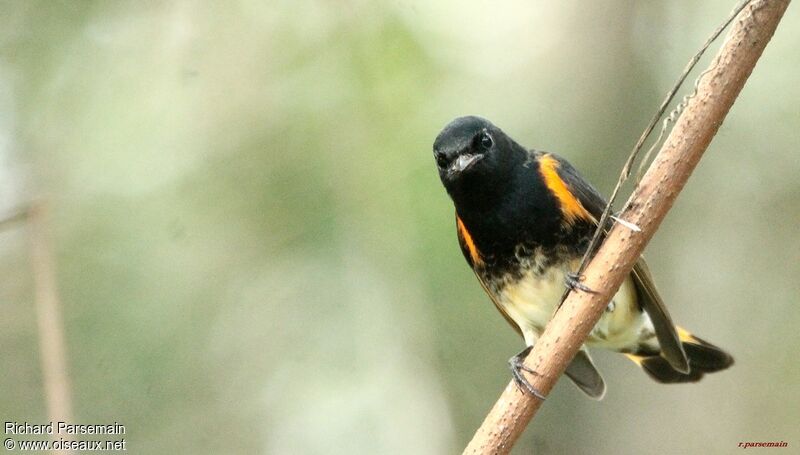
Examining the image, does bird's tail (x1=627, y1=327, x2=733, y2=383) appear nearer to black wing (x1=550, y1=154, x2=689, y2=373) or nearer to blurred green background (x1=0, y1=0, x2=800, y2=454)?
black wing (x1=550, y1=154, x2=689, y2=373)

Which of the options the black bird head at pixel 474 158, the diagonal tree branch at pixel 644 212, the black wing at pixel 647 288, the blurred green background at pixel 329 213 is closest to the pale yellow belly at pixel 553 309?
the black wing at pixel 647 288

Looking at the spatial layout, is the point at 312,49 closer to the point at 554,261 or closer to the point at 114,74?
the point at 114,74

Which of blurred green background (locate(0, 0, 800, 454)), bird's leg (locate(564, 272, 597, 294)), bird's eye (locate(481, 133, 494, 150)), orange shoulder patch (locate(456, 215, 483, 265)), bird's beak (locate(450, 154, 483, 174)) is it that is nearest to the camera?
bird's leg (locate(564, 272, 597, 294))

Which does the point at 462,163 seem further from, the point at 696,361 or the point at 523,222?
the point at 696,361

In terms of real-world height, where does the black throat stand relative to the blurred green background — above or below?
below

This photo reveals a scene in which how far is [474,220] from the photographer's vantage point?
3.62m

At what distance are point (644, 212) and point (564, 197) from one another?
1.07m

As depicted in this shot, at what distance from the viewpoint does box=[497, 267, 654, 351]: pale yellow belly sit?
3506 millimetres

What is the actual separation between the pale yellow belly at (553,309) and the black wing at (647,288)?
11 cm

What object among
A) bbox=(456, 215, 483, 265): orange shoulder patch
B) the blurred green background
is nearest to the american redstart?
bbox=(456, 215, 483, 265): orange shoulder patch

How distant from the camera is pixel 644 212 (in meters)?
2.44

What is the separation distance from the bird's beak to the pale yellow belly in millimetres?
506

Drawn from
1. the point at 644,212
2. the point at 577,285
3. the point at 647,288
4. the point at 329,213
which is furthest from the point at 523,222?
the point at 329,213

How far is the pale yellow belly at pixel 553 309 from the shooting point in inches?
138
